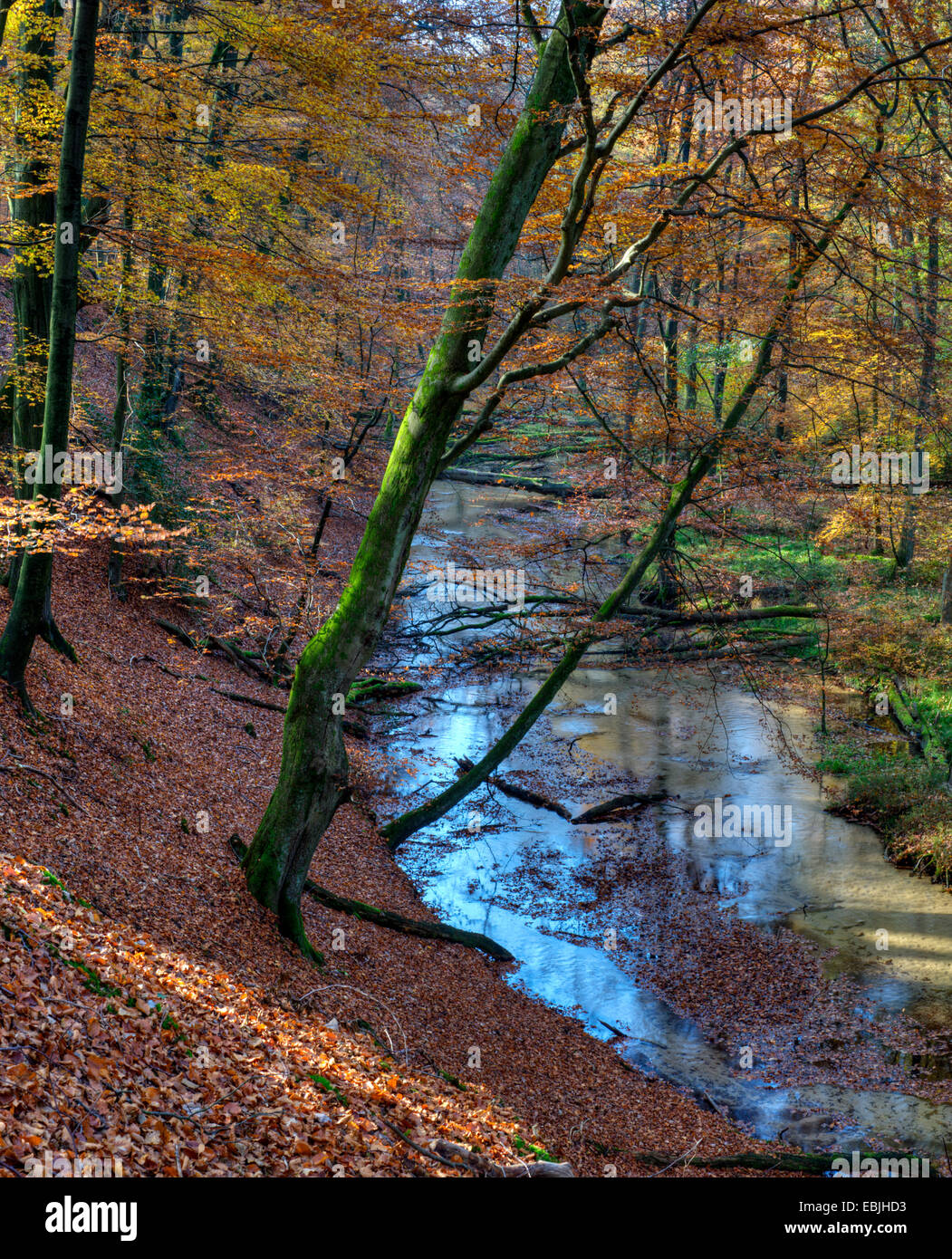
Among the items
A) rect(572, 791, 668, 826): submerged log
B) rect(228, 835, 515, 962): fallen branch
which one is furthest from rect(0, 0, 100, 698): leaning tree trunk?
rect(572, 791, 668, 826): submerged log

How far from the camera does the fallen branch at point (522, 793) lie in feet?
42.2

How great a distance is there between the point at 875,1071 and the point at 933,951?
2.41 meters

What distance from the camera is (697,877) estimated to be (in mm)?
11266

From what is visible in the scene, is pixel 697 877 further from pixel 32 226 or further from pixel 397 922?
pixel 32 226

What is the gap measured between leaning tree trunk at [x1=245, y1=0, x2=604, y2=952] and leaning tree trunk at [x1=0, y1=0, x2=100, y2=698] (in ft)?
8.67

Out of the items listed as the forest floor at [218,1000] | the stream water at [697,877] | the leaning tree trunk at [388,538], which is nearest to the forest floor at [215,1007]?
the forest floor at [218,1000]

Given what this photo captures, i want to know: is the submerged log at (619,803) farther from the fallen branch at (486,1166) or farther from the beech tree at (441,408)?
the fallen branch at (486,1166)

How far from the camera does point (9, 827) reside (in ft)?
19.5

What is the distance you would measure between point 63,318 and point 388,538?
331cm

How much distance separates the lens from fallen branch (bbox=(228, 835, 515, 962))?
27.6 feet

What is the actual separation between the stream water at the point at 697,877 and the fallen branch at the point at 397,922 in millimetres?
481

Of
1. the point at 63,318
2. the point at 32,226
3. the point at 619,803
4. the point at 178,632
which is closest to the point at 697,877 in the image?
the point at 619,803

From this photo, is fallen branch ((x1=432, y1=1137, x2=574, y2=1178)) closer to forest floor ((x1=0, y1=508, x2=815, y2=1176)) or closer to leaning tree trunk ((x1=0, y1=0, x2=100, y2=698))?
forest floor ((x1=0, y1=508, x2=815, y2=1176))
